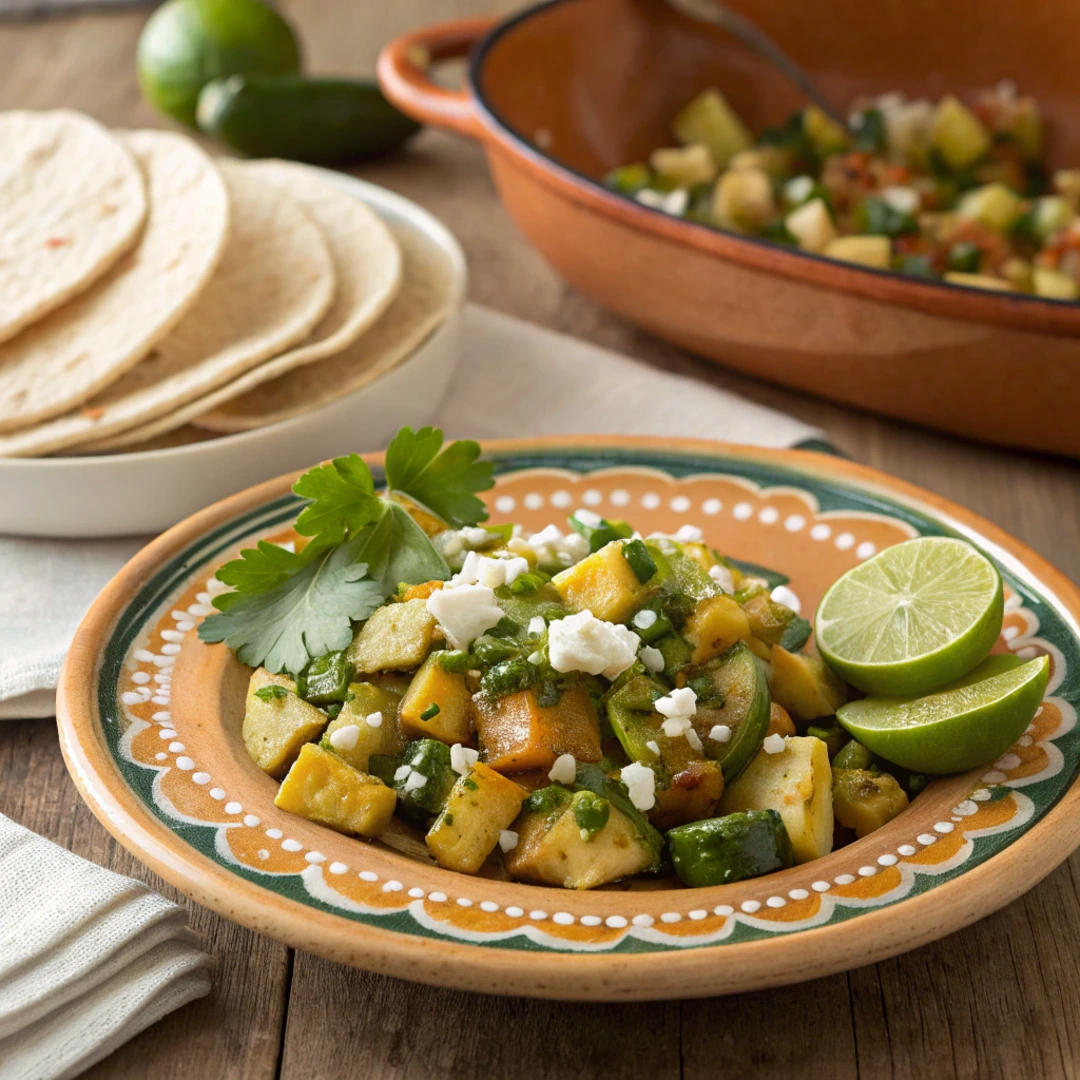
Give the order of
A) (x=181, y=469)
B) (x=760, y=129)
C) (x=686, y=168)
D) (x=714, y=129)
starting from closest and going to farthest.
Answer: (x=181, y=469)
(x=686, y=168)
(x=714, y=129)
(x=760, y=129)

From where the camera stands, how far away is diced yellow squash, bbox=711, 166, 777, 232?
→ 3.41 metres

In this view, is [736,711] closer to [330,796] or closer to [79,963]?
[330,796]

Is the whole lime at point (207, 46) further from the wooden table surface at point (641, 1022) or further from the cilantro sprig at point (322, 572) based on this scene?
the wooden table surface at point (641, 1022)

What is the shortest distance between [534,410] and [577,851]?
1620 mm

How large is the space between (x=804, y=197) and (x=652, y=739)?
211 centimetres

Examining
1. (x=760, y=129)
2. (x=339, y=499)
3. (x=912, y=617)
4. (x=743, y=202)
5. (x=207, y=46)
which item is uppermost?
(x=339, y=499)

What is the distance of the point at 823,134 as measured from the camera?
3.74 m

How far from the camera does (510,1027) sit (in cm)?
157

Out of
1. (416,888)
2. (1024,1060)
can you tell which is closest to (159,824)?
(416,888)

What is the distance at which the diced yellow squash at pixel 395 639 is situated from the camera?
69.8 inches

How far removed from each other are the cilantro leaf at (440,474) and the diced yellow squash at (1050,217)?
189 cm

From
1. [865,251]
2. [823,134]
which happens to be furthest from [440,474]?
[823,134]

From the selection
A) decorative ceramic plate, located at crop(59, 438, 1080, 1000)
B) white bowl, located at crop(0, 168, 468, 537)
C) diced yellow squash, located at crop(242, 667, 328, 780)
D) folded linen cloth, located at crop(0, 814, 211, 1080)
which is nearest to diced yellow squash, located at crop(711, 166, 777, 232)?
white bowl, located at crop(0, 168, 468, 537)

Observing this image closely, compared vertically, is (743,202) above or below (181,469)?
below
